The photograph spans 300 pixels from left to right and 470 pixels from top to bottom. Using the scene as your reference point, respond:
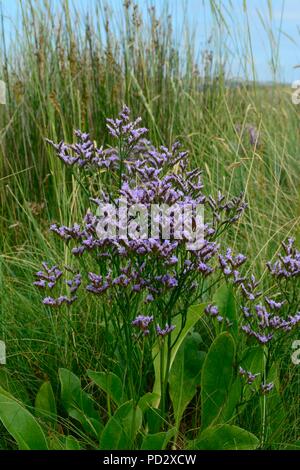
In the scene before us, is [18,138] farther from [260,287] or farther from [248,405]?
[248,405]

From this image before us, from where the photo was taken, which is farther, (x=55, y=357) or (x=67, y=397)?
(x=55, y=357)

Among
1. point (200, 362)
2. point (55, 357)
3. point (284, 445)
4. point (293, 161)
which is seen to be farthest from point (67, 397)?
point (293, 161)

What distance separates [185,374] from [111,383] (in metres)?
0.31

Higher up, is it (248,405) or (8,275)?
(8,275)

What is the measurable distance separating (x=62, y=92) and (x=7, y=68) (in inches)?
17.3

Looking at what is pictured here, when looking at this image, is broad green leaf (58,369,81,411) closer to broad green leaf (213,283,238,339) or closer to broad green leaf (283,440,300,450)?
A: broad green leaf (213,283,238,339)

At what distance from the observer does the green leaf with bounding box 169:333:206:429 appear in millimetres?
2277

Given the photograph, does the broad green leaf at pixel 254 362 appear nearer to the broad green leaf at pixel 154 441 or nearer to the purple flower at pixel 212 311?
the purple flower at pixel 212 311

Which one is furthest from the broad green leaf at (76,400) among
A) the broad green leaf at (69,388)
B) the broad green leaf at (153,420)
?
the broad green leaf at (153,420)

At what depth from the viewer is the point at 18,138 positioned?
4.52 meters

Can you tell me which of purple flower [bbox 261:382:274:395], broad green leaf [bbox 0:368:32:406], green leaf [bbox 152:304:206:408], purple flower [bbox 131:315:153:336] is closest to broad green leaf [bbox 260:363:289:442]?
purple flower [bbox 261:382:274:395]

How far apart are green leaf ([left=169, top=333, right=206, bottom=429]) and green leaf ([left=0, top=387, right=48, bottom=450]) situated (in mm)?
460

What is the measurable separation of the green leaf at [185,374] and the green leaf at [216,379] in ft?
0.35

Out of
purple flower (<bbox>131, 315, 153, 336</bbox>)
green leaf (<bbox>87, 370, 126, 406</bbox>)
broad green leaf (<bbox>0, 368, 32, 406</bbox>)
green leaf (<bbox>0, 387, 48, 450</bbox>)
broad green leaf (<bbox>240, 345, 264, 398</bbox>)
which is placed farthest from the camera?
broad green leaf (<bbox>0, 368, 32, 406</bbox>)
